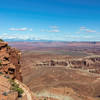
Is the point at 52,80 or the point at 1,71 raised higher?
the point at 1,71

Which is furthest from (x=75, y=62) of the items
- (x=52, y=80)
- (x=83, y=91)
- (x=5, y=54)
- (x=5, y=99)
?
(x=5, y=99)

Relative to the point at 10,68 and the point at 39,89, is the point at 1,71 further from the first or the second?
the point at 39,89

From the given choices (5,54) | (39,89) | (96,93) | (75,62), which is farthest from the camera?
(75,62)

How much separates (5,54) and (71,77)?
151 feet

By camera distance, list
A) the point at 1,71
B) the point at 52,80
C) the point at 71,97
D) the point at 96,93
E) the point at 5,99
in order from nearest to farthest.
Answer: the point at 5,99 → the point at 1,71 → the point at 71,97 → the point at 96,93 → the point at 52,80

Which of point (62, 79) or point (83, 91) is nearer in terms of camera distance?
point (83, 91)

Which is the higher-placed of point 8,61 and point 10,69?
point 8,61

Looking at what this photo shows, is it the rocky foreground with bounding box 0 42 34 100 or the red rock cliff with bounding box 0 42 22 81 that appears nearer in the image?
the rocky foreground with bounding box 0 42 34 100

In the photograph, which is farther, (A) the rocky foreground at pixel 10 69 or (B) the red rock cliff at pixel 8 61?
(B) the red rock cliff at pixel 8 61

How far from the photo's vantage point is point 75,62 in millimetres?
99312

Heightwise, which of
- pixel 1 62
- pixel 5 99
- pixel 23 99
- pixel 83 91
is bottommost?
pixel 83 91

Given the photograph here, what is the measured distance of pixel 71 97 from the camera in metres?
39.8

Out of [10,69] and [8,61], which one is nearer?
[10,69]

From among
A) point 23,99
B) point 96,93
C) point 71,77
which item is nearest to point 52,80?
point 71,77
